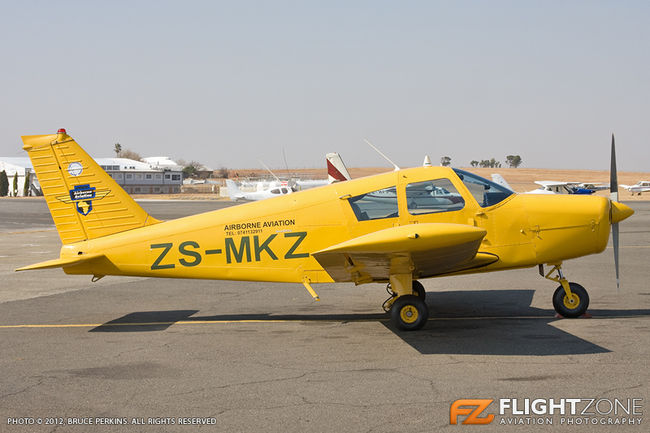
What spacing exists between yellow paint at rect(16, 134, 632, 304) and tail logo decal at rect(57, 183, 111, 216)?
15 mm

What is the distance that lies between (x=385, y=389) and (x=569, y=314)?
13.8 ft

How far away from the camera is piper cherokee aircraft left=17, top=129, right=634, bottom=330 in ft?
28.6

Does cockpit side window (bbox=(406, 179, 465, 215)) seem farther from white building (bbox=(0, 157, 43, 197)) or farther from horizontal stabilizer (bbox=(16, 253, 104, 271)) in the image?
white building (bbox=(0, 157, 43, 197))

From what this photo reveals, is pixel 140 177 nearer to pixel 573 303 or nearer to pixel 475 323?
pixel 475 323

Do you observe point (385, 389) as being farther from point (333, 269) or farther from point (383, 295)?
point (383, 295)

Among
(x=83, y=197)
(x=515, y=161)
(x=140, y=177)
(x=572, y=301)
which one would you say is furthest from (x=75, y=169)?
(x=515, y=161)

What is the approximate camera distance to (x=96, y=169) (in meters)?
9.66

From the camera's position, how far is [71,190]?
31.2 ft

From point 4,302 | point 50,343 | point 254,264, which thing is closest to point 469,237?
point 254,264

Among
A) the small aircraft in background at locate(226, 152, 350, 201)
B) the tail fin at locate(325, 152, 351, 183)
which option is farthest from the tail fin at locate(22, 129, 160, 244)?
the tail fin at locate(325, 152, 351, 183)

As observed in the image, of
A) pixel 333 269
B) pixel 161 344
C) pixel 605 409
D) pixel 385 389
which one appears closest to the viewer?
pixel 605 409

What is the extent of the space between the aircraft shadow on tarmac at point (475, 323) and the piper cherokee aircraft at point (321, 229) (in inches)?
18.8

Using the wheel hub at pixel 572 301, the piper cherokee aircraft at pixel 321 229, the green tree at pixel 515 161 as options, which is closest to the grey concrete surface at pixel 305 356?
the wheel hub at pixel 572 301

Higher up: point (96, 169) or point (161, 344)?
point (96, 169)
